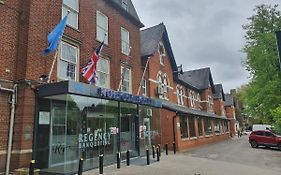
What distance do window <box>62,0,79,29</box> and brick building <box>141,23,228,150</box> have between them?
7689mm

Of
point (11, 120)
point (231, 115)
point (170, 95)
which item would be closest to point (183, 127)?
point (170, 95)

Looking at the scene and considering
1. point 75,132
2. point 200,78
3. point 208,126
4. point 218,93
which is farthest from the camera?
point 218,93

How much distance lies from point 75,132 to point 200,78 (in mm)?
A: 34277

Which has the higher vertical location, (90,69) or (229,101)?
(229,101)

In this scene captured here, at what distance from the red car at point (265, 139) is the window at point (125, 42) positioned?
1633 cm

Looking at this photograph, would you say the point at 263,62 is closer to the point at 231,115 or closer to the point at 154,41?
the point at 154,41

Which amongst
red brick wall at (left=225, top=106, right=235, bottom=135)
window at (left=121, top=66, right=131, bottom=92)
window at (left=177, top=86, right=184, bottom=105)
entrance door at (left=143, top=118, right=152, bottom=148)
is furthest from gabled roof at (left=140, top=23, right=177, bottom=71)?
red brick wall at (left=225, top=106, right=235, bottom=135)

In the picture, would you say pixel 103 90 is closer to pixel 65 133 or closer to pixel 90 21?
pixel 65 133

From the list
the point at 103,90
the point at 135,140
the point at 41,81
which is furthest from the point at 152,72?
the point at 41,81

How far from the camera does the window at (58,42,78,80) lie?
13.7 metres

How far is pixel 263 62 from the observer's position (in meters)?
27.4

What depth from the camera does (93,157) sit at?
1267 centimetres

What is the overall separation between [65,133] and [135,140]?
6477 mm

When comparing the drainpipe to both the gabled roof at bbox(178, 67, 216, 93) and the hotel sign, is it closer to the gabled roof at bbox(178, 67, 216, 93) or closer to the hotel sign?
the hotel sign
